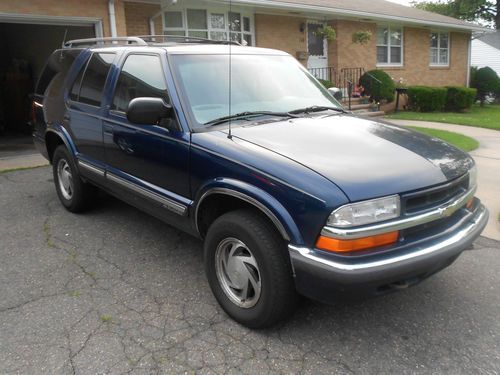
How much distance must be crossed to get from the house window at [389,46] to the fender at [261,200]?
16.5 m

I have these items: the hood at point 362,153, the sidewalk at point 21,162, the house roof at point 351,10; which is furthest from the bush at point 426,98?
the hood at point 362,153

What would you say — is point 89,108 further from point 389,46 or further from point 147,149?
point 389,46

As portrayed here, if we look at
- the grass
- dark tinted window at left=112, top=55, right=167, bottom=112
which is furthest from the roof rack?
the grass

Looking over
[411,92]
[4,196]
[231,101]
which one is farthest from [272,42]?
[231,101]

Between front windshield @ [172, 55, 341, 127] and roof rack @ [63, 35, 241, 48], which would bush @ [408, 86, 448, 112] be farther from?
front windshield @ [172, 55, 341, 127]

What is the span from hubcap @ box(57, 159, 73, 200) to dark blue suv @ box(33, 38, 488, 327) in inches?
32.5

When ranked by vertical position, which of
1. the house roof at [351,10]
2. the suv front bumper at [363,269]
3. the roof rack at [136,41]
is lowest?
the suv front bumper at [363,269]

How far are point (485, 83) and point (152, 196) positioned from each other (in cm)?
2300

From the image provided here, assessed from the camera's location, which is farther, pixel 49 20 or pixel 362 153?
pixel 49 20

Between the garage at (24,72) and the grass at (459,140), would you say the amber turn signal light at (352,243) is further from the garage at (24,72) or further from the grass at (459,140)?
the garage at (24,72)

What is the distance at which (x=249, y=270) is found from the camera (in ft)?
9.68

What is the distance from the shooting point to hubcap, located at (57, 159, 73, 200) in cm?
532

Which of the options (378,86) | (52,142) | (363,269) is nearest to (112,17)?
(52,142)

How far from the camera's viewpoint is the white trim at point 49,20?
27.8ft
